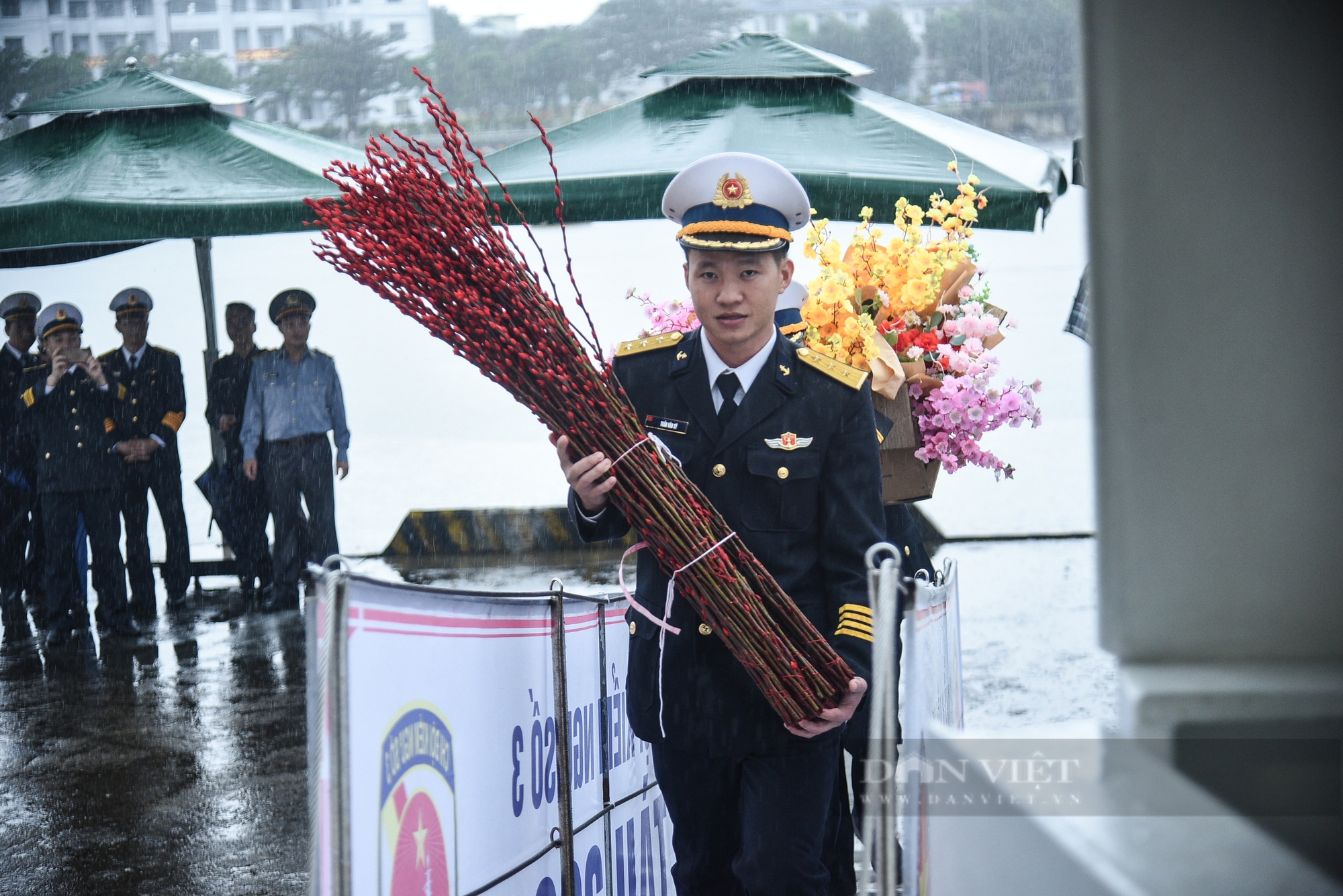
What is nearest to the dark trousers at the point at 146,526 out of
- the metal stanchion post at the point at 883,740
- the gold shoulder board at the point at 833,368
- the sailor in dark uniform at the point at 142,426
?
the sailor in dark uniform at the point at 142,426

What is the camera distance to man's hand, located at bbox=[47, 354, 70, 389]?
8.74 meters

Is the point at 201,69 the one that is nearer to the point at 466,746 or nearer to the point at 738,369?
the point at 738,369

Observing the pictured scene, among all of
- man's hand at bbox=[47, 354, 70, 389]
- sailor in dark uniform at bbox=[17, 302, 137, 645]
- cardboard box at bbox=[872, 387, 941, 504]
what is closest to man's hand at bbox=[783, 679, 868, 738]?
cardboard box at bbox=[872, 387, 941, 504]

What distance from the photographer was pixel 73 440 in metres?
8.66

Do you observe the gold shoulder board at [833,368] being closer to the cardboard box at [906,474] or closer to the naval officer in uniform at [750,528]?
the naval officer in uniform at [750,528]

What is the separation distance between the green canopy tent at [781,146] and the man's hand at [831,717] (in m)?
4.98

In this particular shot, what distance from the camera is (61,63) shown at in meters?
37.9

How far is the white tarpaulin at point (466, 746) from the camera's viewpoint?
1975 mm

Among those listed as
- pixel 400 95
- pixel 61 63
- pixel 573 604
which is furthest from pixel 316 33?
pixel 573 604

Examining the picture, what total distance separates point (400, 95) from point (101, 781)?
3951cm

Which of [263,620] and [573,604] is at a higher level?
[573,604]

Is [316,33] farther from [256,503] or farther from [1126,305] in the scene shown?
[1126,305]

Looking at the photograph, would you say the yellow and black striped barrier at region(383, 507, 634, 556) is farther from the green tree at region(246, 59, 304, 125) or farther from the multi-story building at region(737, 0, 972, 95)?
the green tree at region(246, 59, 304, 125)

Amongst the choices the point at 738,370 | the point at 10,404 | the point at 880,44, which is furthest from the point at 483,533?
the point at 880,44
